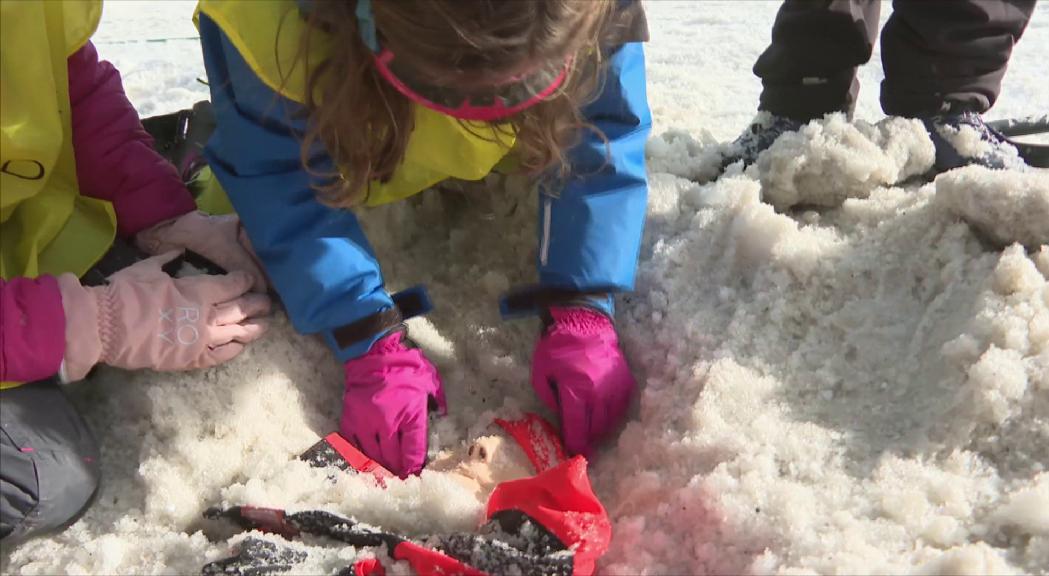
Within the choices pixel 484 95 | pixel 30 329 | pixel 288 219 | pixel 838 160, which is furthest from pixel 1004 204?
pixel 30 329

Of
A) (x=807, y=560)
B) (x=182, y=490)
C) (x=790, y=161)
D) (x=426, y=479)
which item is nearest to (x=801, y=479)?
(x=807, y=560)

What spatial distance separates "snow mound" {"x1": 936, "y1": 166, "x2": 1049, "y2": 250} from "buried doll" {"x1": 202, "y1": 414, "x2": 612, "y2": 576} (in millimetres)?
605

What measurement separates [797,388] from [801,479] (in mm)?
143

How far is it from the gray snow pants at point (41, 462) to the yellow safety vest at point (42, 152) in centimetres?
16

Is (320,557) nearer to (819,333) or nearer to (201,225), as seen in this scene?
(201,225)

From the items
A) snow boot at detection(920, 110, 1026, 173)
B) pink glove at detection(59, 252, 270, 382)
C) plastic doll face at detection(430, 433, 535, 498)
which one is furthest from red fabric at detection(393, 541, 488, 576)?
snow boot at detection(920, 110, 1026, 173)

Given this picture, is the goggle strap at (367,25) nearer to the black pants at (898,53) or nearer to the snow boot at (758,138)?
the snow boot at (758,138)

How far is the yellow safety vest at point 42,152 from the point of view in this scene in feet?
3.20

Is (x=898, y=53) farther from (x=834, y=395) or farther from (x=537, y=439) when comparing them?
(x=537, y=439)

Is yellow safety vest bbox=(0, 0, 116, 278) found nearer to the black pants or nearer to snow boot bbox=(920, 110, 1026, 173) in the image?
the black pants

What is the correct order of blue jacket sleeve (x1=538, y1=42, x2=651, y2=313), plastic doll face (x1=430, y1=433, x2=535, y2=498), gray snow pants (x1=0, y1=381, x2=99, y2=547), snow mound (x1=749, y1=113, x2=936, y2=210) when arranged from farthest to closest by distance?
snow mound (x1=749, y1=113, x2=936, y2=210), blue jacket sleeve (x1=538, y1=42, x2=651, y2=313), plastic doll face (x1=430, y1=433, x2=535, y2=498), gray snow pants (x1=0, y1=381, x2=99, y2=547)

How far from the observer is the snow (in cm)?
88

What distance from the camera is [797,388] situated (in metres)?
1.04

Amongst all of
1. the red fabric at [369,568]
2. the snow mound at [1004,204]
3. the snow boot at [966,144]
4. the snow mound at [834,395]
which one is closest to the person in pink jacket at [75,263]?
the red fabric at [369,568]
